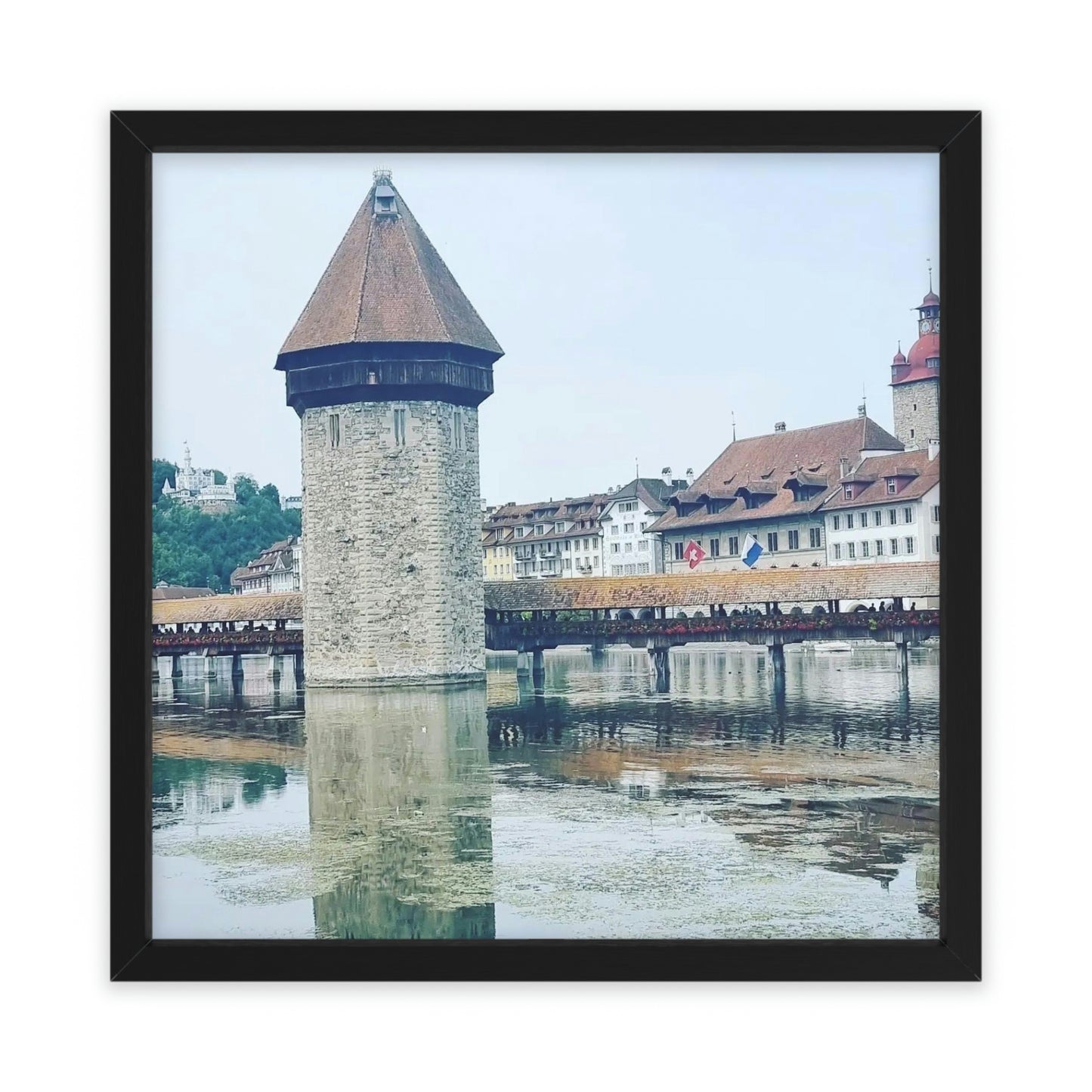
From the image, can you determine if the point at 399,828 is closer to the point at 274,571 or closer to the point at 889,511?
the point at 274,571

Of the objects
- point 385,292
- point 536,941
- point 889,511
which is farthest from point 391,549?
point 536,941

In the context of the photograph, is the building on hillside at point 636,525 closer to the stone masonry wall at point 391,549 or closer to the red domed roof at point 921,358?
the stone masonry wall at point 391,549

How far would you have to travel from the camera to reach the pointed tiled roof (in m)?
3.57

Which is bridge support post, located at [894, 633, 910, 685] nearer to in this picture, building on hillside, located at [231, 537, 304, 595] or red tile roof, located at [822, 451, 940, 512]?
red tile roof, located at [822, 451, 940, 512]

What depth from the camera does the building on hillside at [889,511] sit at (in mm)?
3291

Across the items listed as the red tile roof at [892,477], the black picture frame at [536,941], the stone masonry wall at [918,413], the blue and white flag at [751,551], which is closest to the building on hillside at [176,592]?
the black picture frame at [536,941]

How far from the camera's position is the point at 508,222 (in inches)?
140

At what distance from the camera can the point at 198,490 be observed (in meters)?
3.54

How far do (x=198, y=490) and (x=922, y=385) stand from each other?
78.3 inches

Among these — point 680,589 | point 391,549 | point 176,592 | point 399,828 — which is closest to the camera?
point 176,592

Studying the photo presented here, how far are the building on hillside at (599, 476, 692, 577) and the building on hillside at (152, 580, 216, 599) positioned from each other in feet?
3.91
